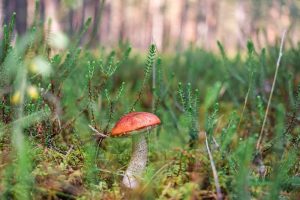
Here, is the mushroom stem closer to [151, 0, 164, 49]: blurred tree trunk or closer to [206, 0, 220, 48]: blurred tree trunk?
[151, 0, 164, 49]: blurred tree trunk

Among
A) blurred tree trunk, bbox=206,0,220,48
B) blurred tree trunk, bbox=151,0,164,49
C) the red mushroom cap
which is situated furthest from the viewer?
blurred tree trunk, bbox=206,0,220,48

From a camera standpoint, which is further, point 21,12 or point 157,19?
point 157,19

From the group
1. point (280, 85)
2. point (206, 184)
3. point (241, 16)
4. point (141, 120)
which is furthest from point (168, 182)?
point (241, 16)

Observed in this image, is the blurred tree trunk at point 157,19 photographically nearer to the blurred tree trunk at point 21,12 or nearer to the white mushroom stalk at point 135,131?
the blurred tree trunk at point 21,12

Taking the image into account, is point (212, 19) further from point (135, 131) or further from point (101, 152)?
point (135, 131)

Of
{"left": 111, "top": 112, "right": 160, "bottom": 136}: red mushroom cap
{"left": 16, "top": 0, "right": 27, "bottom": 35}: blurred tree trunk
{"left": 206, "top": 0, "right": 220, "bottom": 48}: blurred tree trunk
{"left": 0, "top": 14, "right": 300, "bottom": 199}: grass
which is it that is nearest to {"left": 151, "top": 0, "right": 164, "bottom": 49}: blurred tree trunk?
{"left": 206, "top": 0, "right": 220, "bottom": 48}: blurred tree trunk

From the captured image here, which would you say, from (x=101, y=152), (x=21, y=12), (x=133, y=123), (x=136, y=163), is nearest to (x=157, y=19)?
(x=21, y=12)

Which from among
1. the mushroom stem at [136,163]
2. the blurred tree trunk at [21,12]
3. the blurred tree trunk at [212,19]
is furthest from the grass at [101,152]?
the blurred tree trunk at [212,19]

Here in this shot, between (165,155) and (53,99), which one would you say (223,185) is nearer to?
(165,155)
